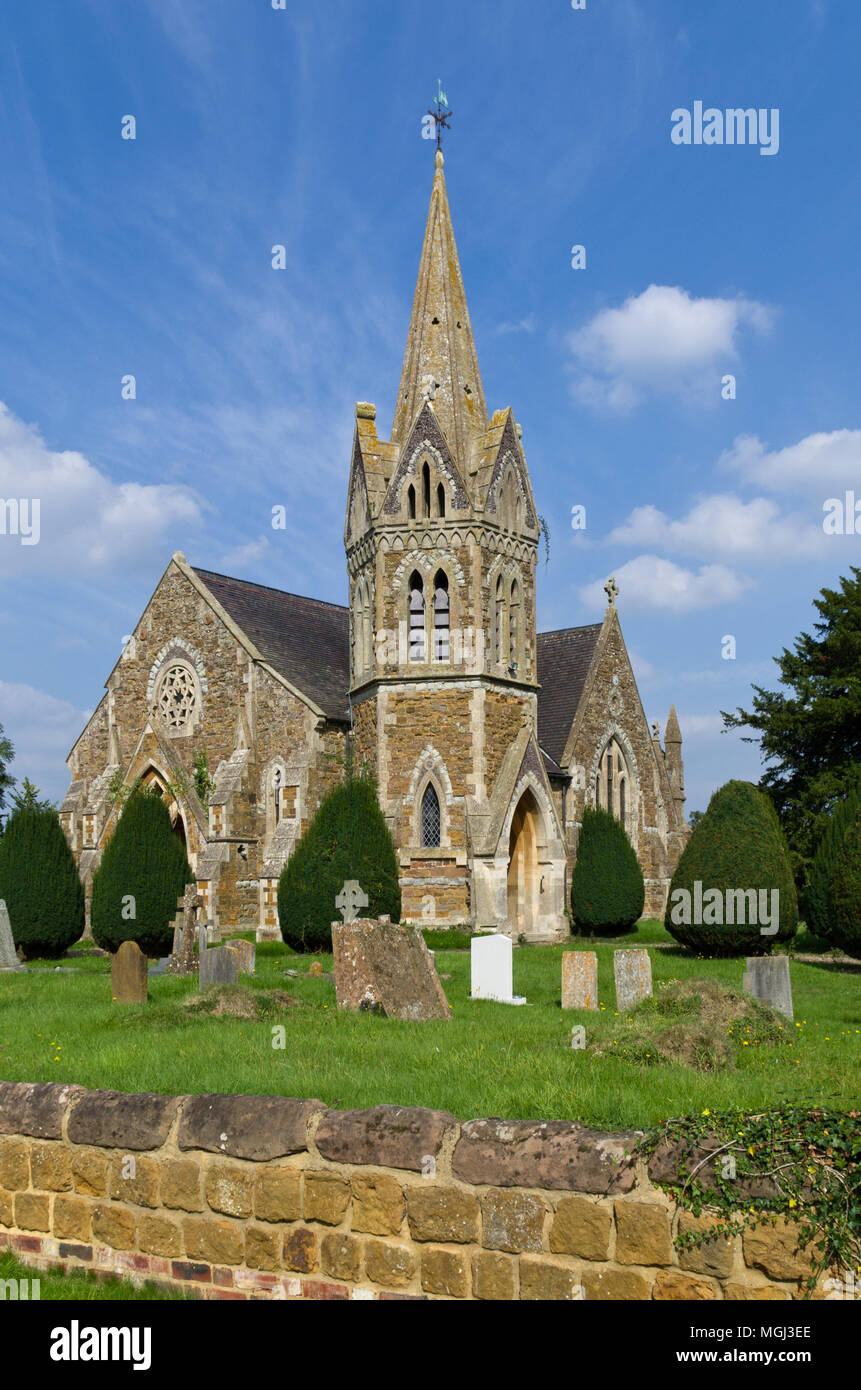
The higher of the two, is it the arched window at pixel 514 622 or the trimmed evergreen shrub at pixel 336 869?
the arched window at pixel 514 622

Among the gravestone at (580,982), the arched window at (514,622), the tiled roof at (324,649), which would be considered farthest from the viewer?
the tiled roof at (324,649)

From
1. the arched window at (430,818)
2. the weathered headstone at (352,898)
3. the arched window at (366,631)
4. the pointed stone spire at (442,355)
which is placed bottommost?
the weathered headstone at (352,898)

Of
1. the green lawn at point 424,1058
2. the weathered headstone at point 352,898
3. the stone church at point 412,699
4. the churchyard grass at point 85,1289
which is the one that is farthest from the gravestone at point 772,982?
the stone church at point 412,699

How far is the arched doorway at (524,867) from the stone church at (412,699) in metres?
0.04

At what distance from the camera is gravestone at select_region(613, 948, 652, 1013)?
42.3 feet

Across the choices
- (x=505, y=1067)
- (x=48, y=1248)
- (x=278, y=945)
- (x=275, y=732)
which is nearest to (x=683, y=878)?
(x=278, y=945)

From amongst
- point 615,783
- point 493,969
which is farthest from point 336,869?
point 615,783

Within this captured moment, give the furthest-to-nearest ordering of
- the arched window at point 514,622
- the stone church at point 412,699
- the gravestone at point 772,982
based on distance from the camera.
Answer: the arched window at point 514,622, the stone church at point 412,699, the gravestone at point 772,982

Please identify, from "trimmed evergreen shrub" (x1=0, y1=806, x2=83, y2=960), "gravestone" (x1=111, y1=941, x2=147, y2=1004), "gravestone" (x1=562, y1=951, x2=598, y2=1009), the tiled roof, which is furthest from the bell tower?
"gravestone" (x1=111, y1=941, x2=147, y2=1004)

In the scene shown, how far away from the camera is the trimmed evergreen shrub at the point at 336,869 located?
2142cm

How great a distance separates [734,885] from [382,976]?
425 inches

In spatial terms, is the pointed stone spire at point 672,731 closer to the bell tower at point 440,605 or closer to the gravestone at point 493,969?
the bell tower at point 440,605

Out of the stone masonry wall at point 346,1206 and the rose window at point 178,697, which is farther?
the rose window at point 178,697

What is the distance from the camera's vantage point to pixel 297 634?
30797 mm
